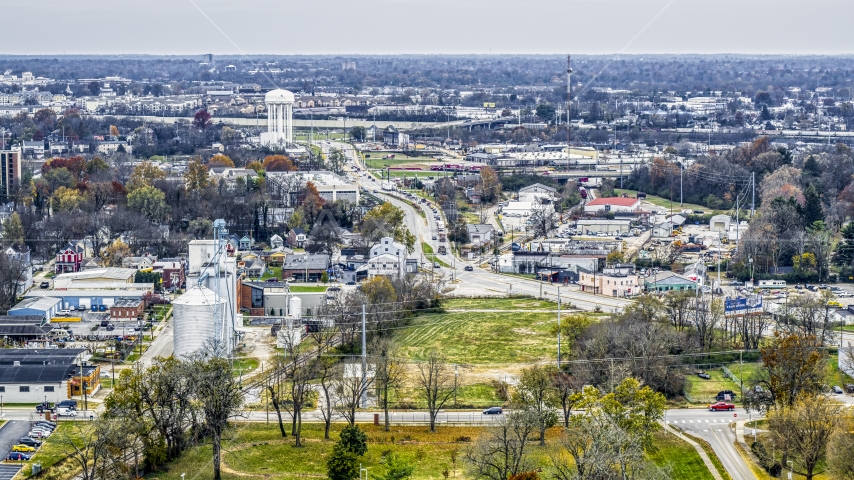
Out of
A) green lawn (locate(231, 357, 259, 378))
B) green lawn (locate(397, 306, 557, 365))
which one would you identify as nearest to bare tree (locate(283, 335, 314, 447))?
green lawn (locate(231, 357, 259, 378))

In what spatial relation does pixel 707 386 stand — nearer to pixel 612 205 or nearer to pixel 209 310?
pixel 209 310

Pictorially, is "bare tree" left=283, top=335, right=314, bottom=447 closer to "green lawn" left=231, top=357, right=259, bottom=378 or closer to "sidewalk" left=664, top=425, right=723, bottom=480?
"green lawn" left=231, top=357, right=259, bottom=378

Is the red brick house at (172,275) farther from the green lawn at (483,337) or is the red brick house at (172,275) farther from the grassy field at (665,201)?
the grassy field at (665,201)

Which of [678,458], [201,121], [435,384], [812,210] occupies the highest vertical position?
[201,121]

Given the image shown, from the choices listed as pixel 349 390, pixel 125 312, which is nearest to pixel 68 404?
pixel 349 390

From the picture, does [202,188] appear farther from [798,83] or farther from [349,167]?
[798,83]

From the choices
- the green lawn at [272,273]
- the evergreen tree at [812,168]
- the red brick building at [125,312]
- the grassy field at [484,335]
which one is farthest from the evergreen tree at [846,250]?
the red brick building at [125,312]
